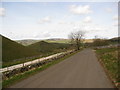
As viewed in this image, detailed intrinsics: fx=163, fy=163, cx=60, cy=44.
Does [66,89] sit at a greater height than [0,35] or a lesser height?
lesser

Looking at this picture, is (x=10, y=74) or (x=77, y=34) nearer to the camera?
(x=10, y=74)

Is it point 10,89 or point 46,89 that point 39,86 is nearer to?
point 46,89

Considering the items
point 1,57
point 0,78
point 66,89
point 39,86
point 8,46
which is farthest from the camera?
point 8,46

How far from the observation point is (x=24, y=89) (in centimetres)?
1108

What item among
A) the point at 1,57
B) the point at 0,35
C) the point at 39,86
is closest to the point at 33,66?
the point at 39,86

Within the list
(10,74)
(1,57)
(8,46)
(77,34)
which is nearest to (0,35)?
(8,46)

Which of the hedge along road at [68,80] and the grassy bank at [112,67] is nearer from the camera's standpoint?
the hedge along road at [68,80]

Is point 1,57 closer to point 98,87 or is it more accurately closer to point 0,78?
point 0,78

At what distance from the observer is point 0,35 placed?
236 feet

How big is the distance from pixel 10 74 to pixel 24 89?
21.9 feet

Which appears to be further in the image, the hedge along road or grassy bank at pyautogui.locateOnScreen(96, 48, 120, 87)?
grassy bank at pyautogui.locateOnScreen(96, 48, 120, 87)

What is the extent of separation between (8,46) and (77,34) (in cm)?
4914

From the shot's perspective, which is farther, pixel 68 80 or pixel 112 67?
pixel 112 67

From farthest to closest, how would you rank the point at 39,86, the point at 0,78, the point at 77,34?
the point at 77,34, the point at 0,78, the point at 39,86
